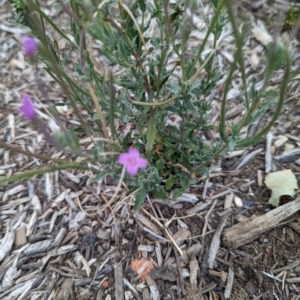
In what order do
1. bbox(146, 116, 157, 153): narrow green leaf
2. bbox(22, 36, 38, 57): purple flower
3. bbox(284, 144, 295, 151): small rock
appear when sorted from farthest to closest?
bbox(284, 144, 295, 151): small rock < bbox(146, 116, 157, 153): narrow green leaf < bbox(22, 36, 38, 57): purple flower

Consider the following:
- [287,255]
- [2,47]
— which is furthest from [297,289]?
[2,47]

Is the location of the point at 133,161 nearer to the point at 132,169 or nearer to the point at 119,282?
the point at 132,169

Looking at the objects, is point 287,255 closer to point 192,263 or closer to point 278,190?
point 278,190

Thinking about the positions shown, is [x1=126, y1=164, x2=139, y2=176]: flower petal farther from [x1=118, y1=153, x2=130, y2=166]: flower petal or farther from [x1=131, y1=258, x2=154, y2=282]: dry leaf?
[x1=131, y1=258, x2=154, y2=282]: dry leaf

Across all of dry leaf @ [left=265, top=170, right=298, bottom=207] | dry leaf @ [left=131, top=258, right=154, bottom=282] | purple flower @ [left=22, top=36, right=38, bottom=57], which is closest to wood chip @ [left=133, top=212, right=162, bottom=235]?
dry leaf @ [left=131, top=258, right=154, bottom=282]

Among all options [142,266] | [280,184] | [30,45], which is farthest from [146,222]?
[30,45]

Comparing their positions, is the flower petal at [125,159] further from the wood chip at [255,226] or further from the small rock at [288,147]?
the small rock at [288,147]
